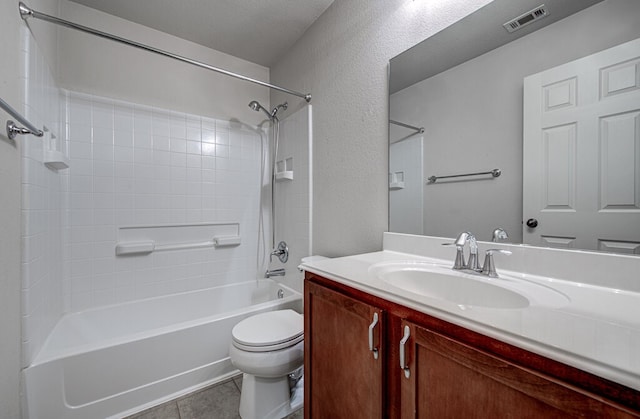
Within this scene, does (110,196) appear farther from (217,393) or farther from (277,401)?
(277,401)

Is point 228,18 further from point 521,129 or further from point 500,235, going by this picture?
point 500,235

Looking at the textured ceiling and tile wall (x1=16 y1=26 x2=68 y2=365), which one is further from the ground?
the textured ceiling

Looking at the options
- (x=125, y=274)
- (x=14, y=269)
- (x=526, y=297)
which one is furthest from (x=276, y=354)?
(x=125, y=274)

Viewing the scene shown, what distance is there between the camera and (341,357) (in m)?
0.85

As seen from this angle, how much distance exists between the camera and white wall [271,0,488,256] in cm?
127

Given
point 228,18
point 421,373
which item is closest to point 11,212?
point 421,373

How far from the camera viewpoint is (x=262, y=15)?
179 centimetres

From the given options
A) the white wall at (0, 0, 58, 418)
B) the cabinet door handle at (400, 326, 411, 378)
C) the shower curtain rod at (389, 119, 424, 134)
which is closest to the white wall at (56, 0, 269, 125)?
the white wall at (0, 0, 58, 418)

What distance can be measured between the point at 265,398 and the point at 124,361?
0.75 m

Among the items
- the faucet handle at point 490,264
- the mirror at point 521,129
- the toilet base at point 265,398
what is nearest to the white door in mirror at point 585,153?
the mirror at point 521,129

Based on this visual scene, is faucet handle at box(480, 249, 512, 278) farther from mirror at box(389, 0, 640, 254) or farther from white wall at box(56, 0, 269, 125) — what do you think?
white wall at box(56, 0, 269, 125)

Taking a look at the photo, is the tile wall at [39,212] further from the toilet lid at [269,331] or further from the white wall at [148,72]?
the toilet lid at [269,331]

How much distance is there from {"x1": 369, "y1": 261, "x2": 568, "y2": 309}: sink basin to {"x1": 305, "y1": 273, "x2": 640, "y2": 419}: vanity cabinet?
0.11 meters

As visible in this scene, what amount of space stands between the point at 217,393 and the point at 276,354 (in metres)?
0.60
